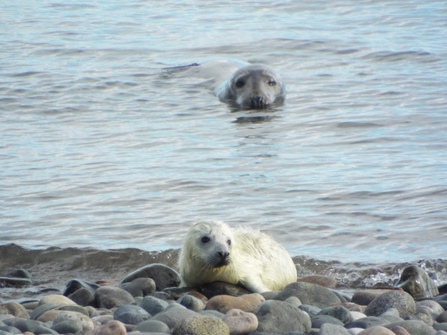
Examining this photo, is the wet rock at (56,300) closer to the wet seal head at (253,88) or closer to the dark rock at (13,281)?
the dark rock at (13,281)

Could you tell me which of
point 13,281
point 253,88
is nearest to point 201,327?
point 13,281

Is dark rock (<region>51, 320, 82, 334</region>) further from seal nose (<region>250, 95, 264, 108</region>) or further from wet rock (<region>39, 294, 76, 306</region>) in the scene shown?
seal nose (<region>250, 95, 264, 108</region>)

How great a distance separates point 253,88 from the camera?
11961 millimetres

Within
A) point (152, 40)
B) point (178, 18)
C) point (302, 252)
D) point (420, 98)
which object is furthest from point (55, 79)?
point (302, 252)

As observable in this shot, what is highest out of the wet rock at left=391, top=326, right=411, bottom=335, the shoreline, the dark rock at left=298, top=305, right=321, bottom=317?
the wet rock at left=391, top=326, right=411, bottom=335

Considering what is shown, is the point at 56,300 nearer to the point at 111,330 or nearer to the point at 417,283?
the point at 111,330

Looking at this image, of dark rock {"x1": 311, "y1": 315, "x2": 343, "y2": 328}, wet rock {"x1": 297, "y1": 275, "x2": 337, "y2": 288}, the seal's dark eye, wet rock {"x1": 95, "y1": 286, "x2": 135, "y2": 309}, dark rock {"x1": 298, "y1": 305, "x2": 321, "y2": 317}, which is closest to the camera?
dark rock {"x1": 311, "y1": 315, "x2": 343, "y2": 328}

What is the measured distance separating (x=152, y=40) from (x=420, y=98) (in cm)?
698

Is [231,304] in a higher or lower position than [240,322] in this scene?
lower

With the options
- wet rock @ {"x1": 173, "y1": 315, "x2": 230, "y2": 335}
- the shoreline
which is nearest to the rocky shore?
wet rock @ {"x1": 173, "y1": 315, "x2": 230, "y2": 335}

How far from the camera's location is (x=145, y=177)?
8211mm

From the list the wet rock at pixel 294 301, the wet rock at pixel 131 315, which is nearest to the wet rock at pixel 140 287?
the wet rock at pixel 131 315

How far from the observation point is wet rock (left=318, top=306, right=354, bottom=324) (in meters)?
4.37

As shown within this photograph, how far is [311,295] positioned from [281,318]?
2.73ft
